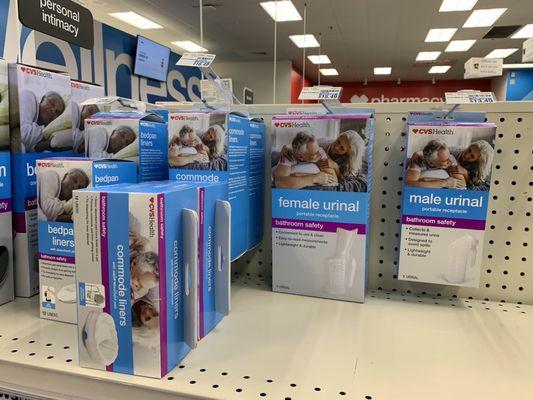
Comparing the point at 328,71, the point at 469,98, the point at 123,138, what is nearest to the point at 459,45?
the point at 328,71

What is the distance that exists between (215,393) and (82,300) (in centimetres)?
23

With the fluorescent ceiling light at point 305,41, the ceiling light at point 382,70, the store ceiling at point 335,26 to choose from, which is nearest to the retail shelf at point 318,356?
the store ceiling at point 335,26

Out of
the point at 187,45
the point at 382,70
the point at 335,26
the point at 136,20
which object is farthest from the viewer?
the point at 382,70

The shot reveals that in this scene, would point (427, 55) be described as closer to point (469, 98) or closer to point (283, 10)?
point (283, 10)

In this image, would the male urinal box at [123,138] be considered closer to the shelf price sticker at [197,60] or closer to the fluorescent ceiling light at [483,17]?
the shelf price sticker at [197,60]

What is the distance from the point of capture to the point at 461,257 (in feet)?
2.81

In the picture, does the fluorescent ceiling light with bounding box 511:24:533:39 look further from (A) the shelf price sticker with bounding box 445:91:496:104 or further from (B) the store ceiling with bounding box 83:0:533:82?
(A) the shelf price sticker with bounding box 445:91:496:104

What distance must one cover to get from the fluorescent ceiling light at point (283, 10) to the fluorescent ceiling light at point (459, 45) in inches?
132

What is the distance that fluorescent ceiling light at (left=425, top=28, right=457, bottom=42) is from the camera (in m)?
7.12

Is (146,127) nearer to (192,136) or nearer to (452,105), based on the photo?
(192,136)

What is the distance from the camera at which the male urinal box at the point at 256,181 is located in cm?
97

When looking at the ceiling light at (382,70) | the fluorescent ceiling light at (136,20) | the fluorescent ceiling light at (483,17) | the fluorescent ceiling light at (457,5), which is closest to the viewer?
the fluorescent ceiling light at (457,5)

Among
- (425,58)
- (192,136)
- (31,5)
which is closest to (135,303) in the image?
(192,136)

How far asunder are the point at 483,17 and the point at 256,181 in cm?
686
